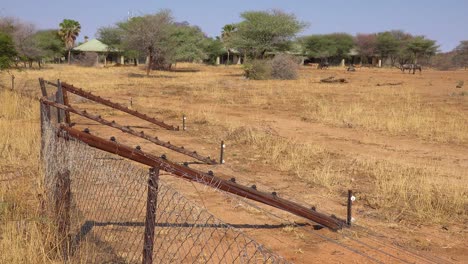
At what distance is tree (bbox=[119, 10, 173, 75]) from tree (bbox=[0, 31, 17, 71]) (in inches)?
912

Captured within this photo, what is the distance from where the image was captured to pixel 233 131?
12.4 meters

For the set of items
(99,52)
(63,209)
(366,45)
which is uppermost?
(366,45)

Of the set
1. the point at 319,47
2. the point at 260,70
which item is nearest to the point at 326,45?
the point at 319,47

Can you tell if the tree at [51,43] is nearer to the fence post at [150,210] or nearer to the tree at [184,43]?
the tree at [184,43]

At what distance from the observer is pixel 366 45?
Answer: 7438cm

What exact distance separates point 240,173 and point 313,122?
23.9ft

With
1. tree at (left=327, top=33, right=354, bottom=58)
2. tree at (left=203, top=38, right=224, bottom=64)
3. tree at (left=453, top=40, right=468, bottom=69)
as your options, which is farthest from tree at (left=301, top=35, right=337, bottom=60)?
tree at (left=453, top=40, right=468, bottom=69)

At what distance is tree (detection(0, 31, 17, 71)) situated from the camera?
1595 centimetres

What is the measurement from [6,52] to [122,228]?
1324cm

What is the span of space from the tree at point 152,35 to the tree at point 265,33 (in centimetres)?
622

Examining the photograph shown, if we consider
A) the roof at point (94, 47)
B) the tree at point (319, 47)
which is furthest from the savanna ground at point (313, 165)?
the roof at point (94, 47)

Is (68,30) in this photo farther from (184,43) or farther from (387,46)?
(387,46)

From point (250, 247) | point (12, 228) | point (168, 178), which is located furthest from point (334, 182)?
point (12, 228)

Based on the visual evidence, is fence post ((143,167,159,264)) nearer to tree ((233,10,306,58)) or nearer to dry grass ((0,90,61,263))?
dry grass ((0,90,61,263))
